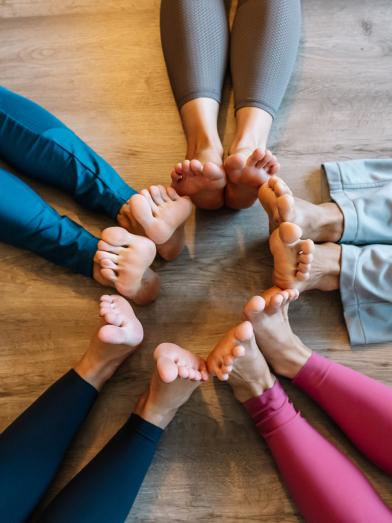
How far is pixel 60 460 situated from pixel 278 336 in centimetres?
44

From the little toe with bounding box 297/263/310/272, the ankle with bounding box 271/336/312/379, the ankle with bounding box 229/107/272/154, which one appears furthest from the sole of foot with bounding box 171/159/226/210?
the ankle with bounding box 271/336/312/379

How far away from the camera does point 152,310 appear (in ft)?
2.85

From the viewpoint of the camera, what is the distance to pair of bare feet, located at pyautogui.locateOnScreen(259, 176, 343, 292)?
27.5 inches

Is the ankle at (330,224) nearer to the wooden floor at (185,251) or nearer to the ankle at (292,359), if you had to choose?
the wooden floor at (185,251)

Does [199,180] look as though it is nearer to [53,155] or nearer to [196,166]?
[196,166]

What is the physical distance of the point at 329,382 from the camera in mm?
770

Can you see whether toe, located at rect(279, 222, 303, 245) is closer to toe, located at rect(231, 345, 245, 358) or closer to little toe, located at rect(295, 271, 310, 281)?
little toe, located at rect(295, 271, 310, 281)

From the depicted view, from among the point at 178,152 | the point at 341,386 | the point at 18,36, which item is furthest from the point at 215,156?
the point at 18,36

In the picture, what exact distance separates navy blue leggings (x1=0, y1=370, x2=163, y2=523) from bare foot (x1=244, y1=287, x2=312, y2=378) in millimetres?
248

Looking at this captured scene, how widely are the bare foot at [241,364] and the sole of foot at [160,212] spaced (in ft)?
0.69

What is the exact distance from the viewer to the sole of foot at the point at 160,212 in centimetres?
73

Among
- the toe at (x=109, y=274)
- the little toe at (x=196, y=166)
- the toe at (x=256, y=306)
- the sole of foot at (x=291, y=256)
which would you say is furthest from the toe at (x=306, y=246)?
the toe at (x=109, y=274)

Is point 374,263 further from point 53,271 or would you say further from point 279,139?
point 53,271

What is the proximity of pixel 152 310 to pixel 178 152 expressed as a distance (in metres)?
0.36
